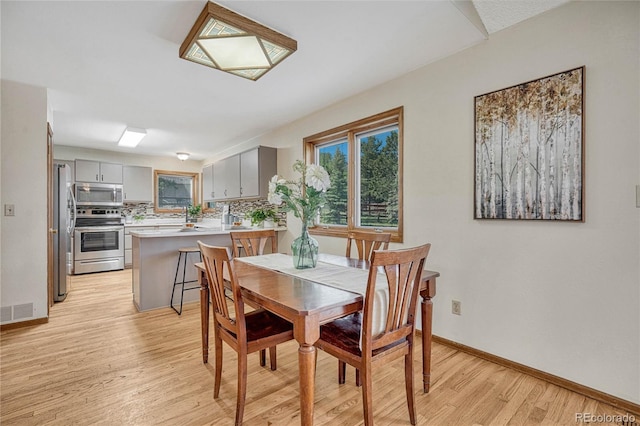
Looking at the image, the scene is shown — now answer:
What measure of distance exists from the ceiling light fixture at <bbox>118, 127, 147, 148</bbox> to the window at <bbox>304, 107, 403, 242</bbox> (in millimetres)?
2648

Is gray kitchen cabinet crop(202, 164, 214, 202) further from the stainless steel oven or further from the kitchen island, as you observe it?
the kitchen island

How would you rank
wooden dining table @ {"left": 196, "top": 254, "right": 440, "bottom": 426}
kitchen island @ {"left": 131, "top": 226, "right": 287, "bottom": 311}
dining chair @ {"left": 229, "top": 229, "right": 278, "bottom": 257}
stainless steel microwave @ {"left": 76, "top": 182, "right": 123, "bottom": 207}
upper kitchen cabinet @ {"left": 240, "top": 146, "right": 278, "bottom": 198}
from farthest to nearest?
stainless steel microwave @ {"left": 76, "top": 182, "right": 123, "bottom": 207}, upper kitchen cabinet @ {"left": 240, "top": 146, "right": 278, "bottom": 198}, kitchen island @ {"left": 131, "top": 226, "right": 287, "bottom": 311}, dining chair @ {"left": 229, "top": 229, "right": 278, "bottom": 257}, wooden dining table @ {"left": 196, "top": 254, "right": 440, "bottom": 426}

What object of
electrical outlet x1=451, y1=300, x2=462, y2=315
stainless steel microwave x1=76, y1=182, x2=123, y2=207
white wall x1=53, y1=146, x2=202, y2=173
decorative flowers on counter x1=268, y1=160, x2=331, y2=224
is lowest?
electrical outlet x1=451, y1=300, x2=462, y2=315

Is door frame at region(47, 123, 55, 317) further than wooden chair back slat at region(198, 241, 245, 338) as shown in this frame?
Yes

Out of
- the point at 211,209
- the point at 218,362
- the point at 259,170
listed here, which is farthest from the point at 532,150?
the point at 211,209

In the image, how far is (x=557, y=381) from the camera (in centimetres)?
190

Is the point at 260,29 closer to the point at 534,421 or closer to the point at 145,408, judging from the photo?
the point at 145,408

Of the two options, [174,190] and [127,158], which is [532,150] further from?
[127,158]

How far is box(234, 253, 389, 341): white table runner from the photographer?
1.46 m

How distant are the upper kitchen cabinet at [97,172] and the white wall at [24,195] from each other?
115 inches

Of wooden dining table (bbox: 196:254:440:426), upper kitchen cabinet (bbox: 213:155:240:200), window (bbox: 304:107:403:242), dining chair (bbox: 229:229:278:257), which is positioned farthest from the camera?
upper kitchen cabinet (bbox: 213:155:240:200)

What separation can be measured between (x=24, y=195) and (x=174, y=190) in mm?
3921

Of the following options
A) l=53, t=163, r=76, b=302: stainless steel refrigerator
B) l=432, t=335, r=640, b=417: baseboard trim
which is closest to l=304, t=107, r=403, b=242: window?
l=432, t=335, r=640, b=417: baseboard trim

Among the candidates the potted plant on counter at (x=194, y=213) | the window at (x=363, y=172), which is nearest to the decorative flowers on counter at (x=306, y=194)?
the window at (x=363, y=172)
